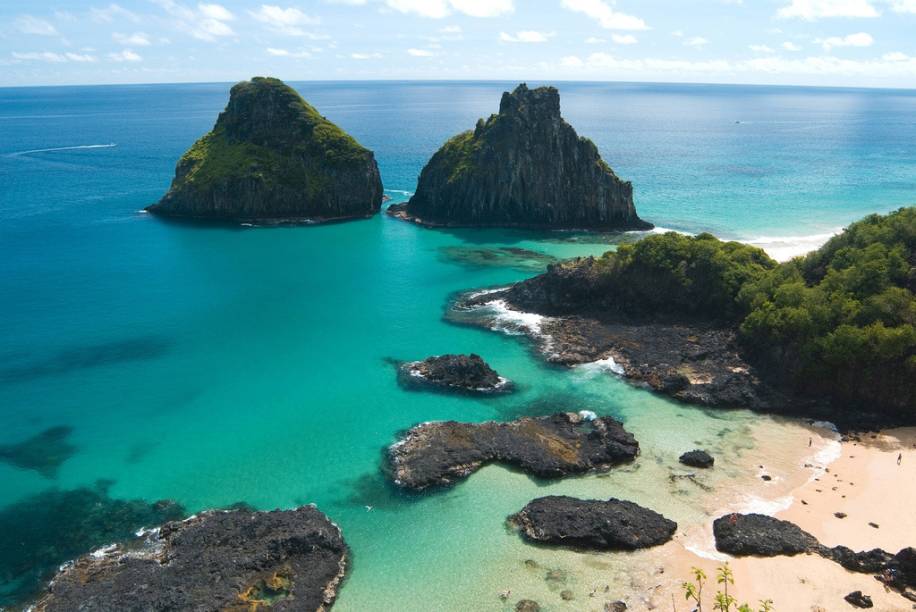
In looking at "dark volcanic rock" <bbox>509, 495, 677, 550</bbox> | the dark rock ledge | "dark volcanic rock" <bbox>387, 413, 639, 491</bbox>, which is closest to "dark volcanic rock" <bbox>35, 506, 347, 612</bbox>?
"dark volcanic rock" <bbox>387, 413, 639, 491</bbox>

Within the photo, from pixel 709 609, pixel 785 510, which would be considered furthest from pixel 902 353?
pixel 709 609

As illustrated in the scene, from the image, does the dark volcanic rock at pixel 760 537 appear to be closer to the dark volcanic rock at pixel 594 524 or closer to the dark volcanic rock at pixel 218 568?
the dark volcanic rock at pixel 594 524

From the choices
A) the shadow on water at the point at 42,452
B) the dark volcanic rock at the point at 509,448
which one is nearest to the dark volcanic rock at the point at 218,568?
the dark volcanic rock at the point at 509,448

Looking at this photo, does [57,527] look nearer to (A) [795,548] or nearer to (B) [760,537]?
(B) [760,537]

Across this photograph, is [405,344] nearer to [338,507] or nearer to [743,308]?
[338,507]

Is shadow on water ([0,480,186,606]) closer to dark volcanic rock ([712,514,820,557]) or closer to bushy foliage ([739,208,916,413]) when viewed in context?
dark volcanic rock ([712,514,820,557])

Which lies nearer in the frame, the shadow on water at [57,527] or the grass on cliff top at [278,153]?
the shadow on water at [57,527]

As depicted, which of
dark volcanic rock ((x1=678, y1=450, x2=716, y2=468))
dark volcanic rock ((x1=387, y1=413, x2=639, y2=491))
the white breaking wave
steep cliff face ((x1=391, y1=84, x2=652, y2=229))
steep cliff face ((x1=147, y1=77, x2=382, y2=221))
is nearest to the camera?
dark volcanic rock ((x1=387, y1=413, x2=639, y2=491))
